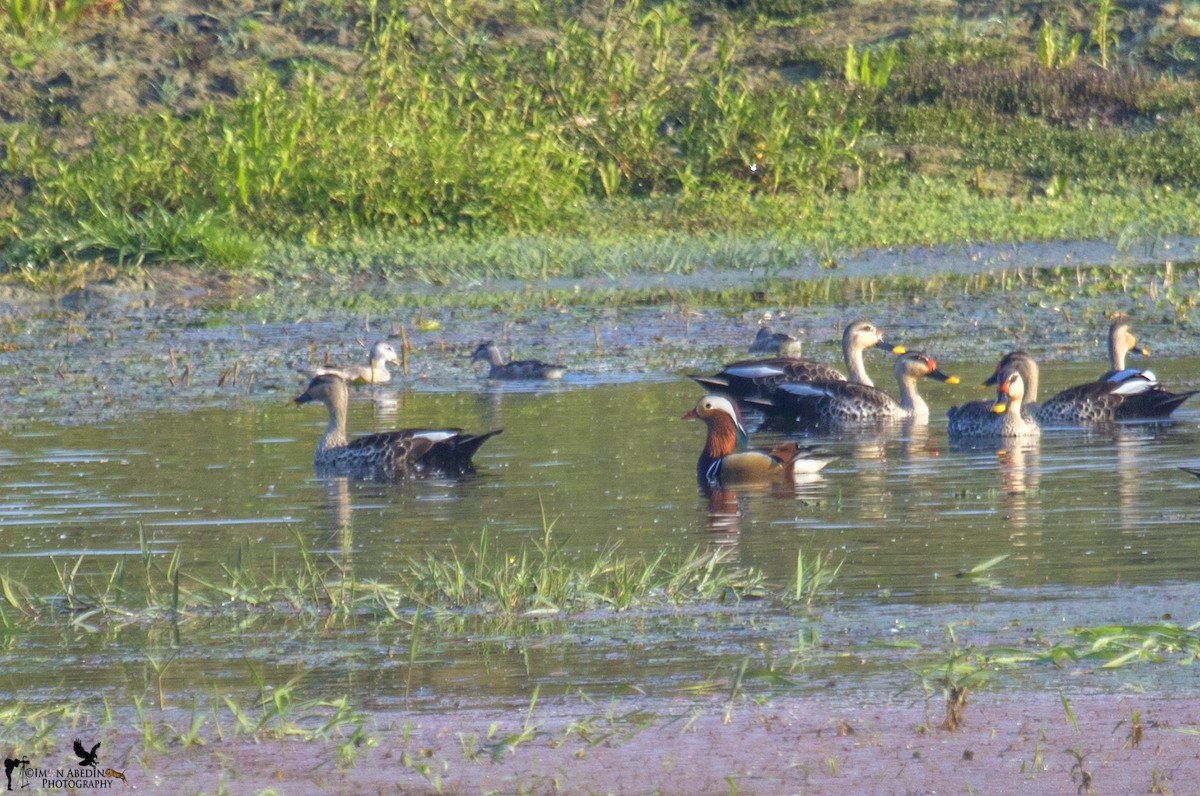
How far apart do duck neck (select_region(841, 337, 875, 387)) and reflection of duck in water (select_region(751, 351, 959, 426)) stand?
89 cm

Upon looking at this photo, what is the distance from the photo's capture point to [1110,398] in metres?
12.1

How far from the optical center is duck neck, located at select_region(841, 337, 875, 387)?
14059 millimetres

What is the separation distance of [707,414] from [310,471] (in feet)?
7.17

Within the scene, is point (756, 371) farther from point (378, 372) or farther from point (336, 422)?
point (378, 372)

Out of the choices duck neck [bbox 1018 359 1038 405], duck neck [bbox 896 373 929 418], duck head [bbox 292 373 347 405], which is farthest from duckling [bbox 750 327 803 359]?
duck head [bbox 292 373 347 405]

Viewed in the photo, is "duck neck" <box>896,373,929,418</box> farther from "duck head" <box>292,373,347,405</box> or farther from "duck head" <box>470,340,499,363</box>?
"duck head" <box>292,373,347,405</box>

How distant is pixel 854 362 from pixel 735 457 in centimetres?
402

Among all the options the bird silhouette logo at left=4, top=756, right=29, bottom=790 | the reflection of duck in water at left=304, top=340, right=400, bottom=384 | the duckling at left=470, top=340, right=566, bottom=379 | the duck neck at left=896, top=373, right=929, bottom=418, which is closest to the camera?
the bird silhouette logo at left=4, top=756, right=29, bottom=790

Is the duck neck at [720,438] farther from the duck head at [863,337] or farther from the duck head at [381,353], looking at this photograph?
the duck head at [381,353]

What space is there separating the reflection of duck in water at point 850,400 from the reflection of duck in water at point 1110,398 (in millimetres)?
793

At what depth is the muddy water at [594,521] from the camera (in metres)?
6.36

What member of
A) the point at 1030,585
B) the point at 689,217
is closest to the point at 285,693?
Result: the point at 1030,585

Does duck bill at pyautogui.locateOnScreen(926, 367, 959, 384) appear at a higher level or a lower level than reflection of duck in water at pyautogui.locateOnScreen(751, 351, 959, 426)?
higher

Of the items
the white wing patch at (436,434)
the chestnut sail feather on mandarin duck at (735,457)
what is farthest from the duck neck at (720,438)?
the white wing patch at (436,434)
